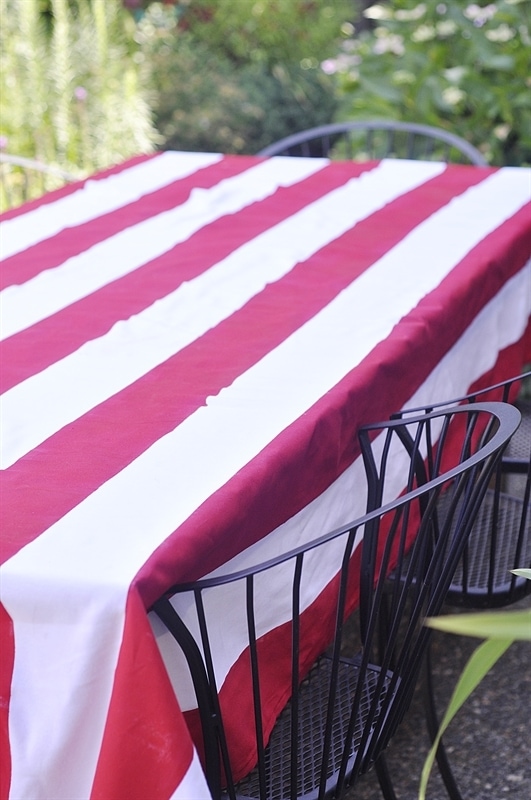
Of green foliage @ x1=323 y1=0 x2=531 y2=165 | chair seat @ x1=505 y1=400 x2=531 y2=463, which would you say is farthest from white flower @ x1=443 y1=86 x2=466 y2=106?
chair seat @ x1=505 y1=400 x2=531 y2=463

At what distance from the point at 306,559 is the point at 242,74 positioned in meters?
5.43

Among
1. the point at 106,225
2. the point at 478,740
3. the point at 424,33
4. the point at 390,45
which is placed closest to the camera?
the point at 478,740

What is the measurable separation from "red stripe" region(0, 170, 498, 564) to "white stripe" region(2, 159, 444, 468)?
0.03 m

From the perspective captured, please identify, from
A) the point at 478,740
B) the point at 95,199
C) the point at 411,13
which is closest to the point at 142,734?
the point at 478,740

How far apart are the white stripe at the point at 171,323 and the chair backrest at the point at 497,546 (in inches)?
16.1

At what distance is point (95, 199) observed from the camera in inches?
101

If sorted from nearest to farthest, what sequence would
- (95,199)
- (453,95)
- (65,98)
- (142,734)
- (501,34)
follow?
(142,734) → (95,199) → (501,34) → (453,95) → (65,98)

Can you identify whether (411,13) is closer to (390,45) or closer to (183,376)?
(390,45)

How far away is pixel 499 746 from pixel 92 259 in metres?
1.28

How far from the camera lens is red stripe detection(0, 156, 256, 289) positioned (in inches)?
82.1

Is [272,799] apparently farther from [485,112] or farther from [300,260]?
[485,112]

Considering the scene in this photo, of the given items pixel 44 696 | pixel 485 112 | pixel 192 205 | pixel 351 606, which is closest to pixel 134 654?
pixel 44 696

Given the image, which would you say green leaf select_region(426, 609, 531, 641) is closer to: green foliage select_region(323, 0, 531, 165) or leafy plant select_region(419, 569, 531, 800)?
leafy plant select_region(419, 569, 531, 800)

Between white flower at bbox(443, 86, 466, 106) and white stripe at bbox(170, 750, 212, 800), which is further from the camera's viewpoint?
white flower at bbox(443, 86, 466, 106)
